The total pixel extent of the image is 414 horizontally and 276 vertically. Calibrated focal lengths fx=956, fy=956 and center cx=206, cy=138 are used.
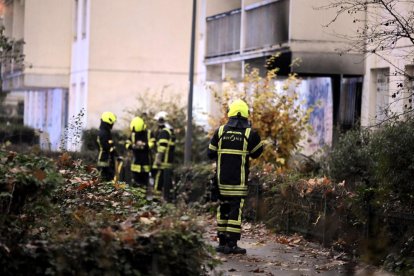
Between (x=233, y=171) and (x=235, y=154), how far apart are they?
0.22 metres

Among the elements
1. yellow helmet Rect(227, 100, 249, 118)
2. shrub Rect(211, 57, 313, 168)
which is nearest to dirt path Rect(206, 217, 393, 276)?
yellow helmet Rect(227, 100, 249, 118)

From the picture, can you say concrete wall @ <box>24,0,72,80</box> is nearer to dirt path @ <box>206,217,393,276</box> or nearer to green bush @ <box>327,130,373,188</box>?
green bush @ <box>327,130,373,188</box>

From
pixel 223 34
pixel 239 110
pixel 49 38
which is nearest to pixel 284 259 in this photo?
pixel 239 110

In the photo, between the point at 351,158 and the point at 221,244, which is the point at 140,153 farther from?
the point at 221,244

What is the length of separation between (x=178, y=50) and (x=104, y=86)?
289 centimetres

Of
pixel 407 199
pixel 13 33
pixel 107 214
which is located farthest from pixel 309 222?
pixel 13 33

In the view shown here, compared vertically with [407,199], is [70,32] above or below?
above

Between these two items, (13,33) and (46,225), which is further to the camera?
(13,33)

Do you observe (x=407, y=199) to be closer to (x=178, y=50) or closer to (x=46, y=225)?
(x=46, y=225)

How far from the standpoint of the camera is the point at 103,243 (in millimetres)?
7008

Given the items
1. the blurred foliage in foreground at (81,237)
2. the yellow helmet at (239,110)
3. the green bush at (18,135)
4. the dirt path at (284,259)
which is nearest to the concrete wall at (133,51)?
the green bush at (18,135)

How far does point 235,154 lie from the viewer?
1222 cm

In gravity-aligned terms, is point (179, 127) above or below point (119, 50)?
below

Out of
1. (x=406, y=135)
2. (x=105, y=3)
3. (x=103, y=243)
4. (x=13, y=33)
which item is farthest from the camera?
(x=13, y=33)
